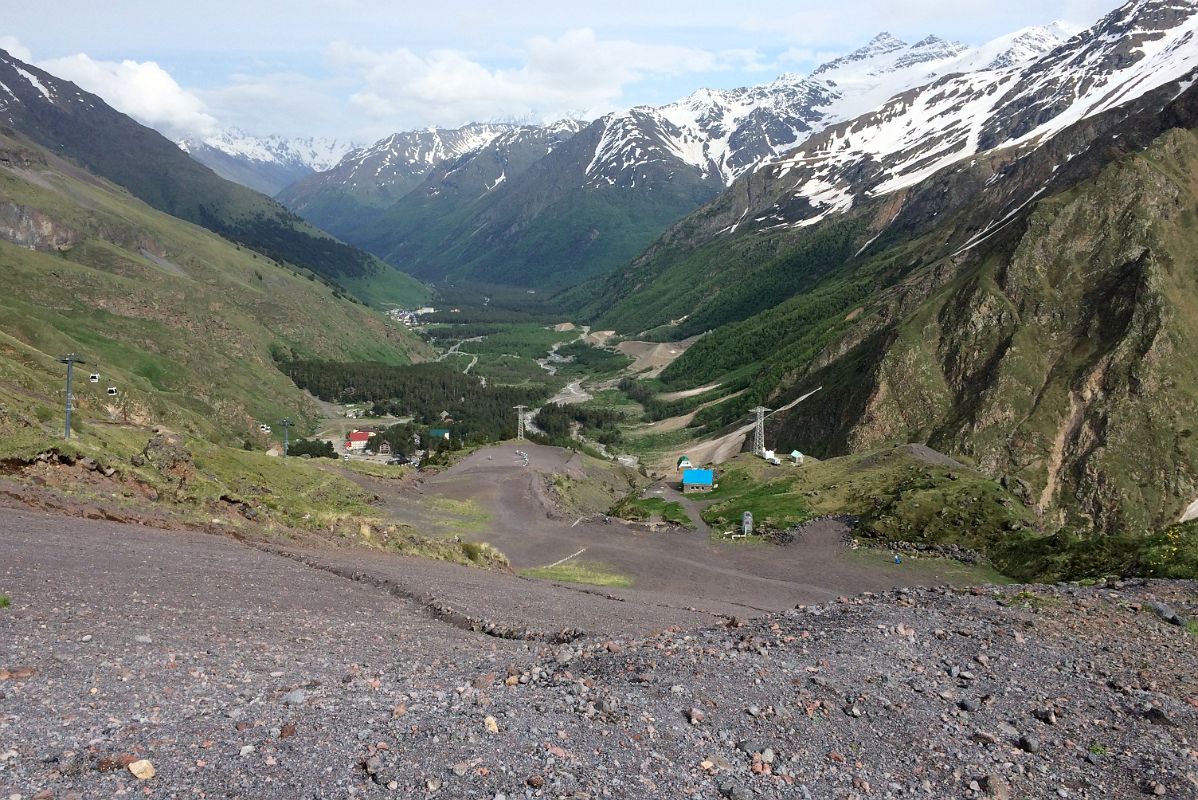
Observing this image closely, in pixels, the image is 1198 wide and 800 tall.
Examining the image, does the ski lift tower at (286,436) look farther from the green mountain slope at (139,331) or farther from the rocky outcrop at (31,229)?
the rocky outcrop at (31,229)

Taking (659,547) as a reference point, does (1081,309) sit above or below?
above

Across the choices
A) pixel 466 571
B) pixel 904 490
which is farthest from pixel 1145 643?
pixel 904 490

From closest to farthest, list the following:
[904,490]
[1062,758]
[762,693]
Result: [1062,758] → [762,693] → [904,490]

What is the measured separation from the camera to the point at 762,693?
15.3 metres

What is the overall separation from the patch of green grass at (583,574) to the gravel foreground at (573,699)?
89.8ft

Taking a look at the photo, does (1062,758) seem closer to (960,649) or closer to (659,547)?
(960,649)

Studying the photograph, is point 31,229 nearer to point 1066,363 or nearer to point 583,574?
point 583,574

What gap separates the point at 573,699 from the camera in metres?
14.3

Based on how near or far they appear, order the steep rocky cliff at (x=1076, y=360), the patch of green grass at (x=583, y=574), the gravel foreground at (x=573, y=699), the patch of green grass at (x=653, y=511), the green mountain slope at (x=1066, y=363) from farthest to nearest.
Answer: the green mountain slope at (x=1066, y=363)
the steep rocky cliff at (x=1076, y=360)
the patch of green grass at (x=653, y=511)
the patch of green grass at (x=583, y=574)
the gravel foreground at (x=573, y=699)

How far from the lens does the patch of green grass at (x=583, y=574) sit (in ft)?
163

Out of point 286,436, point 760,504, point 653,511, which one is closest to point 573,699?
point 760,504

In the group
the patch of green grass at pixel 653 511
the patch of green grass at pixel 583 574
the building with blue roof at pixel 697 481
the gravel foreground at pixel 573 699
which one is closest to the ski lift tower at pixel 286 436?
the patch of green grass at pixel 653 511

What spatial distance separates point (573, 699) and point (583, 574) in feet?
126

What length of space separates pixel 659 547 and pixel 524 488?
2171cm
